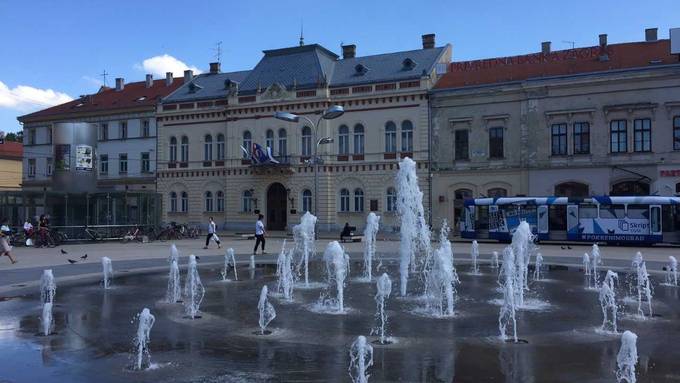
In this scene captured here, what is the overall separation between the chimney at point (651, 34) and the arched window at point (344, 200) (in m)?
24.1

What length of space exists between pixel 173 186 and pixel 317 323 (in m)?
44.6

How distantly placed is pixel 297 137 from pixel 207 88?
11.4m

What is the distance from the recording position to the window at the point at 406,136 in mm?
44156

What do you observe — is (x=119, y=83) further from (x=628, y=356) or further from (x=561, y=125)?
(x=628, y=356)

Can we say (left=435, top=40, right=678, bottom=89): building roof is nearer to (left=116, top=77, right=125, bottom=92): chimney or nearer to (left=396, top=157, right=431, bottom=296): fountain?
(left=396, top=157, right=431, bottom=296): fountain

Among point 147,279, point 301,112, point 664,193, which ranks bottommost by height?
point 147,279

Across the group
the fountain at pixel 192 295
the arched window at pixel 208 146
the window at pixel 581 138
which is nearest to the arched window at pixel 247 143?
the arched window at pixel 208 146

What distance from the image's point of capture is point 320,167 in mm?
46500

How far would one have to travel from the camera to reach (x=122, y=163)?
182ft

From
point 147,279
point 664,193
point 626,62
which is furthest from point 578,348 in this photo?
point 626,62

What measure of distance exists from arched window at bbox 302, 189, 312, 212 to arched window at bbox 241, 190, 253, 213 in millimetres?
4606

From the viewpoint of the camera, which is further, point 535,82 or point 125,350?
point 535,82

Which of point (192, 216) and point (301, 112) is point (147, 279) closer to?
point (301, 112)

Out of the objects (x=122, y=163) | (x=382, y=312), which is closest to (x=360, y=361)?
(x=382, y=312)
